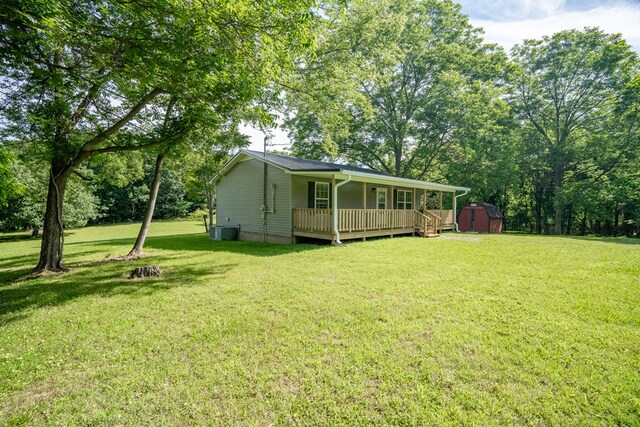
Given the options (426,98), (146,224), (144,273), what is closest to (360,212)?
(144,273)

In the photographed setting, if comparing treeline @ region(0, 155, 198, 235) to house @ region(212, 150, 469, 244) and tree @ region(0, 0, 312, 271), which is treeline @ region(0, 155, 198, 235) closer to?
tree @ region(0, 0, 312, 271)

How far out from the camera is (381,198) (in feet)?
52.0

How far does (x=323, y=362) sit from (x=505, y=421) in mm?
1542

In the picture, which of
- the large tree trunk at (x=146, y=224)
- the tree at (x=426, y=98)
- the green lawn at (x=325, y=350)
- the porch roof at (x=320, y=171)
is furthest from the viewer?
the tree at (x=426, y=98)

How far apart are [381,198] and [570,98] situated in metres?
17.1

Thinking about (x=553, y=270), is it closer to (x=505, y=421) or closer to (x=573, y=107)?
(x=505, y=421)

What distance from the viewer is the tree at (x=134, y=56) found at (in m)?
4.01

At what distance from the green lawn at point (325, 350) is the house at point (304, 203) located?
504cm

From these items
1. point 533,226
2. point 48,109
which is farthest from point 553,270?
point 533,226

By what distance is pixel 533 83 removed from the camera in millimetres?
21469

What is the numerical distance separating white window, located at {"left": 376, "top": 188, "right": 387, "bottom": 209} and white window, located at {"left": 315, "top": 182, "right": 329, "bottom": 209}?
364 centimetres

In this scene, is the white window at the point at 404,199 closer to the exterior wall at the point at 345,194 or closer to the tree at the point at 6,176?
the exterior wall at the point at 345,194

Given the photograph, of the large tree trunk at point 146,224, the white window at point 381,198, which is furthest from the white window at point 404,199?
the large tree trunk at point 146,224

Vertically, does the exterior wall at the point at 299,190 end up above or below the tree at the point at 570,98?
below
